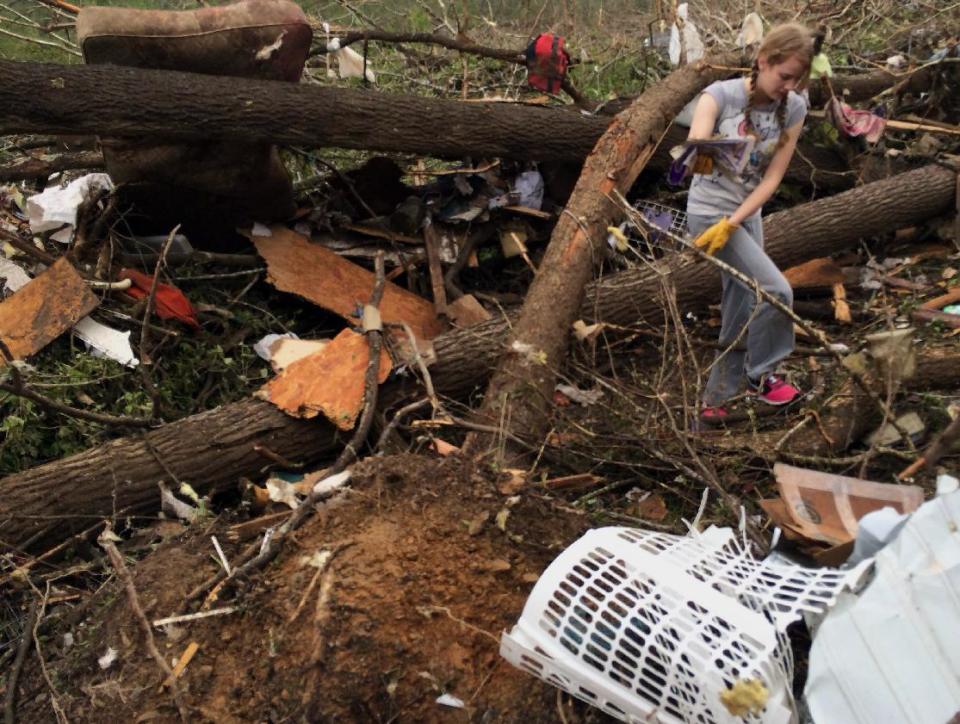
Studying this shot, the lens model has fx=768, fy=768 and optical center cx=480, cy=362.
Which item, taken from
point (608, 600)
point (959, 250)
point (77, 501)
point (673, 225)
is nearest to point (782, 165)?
point (673, 225)

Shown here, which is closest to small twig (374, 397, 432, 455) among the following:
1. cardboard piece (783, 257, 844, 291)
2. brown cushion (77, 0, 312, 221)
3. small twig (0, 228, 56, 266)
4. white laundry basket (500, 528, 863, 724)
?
white laundry basket (500, 528, 863, 724)

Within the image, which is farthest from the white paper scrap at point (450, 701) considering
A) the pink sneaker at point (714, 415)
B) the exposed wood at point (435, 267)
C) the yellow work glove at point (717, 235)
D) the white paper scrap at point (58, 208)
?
the white paper scrap at point (58, 208)

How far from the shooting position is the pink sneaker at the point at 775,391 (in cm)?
330

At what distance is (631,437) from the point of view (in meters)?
2.79

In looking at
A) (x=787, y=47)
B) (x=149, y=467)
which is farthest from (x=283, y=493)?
(x=787, y=47)

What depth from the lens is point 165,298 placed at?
3857mm

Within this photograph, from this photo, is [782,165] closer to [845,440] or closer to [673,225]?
[845,440]

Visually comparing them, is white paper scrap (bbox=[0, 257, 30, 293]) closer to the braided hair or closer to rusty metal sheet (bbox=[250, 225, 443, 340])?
rusty metal sheet (bbox=[250, 225, 443, 340])

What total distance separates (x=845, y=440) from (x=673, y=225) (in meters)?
2.03

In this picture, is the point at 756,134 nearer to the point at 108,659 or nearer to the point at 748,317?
the point at 748,317

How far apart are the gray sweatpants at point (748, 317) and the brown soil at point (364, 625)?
130 cm

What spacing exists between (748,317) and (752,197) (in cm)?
52

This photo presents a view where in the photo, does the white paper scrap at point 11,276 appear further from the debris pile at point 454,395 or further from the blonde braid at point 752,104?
the blonde braid at point 752,104

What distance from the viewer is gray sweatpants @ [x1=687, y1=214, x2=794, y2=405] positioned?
9.93 ft
